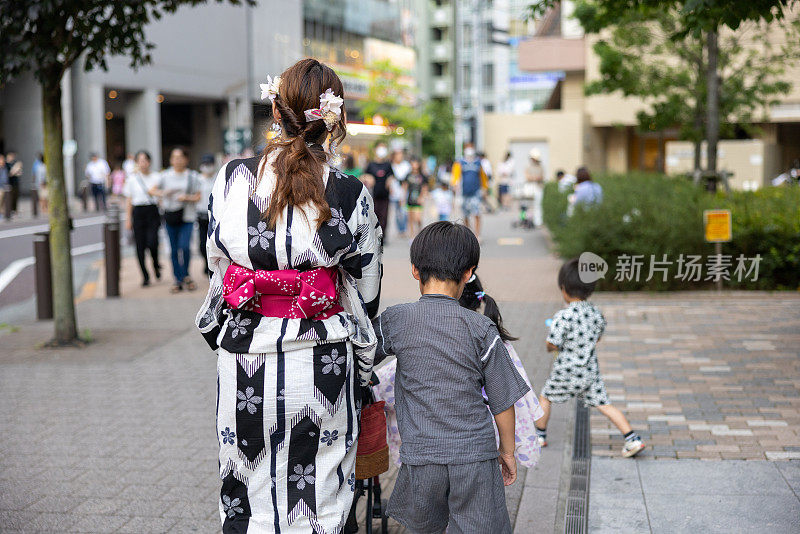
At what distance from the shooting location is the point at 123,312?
10406 mm

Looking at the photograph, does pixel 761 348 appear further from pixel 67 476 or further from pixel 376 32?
pixel 376 32

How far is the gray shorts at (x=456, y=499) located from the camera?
9.88ft

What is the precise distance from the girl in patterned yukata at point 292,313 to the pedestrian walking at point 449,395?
0.54 ft

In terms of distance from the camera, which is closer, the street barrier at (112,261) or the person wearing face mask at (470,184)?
the street barrier at (112,261)

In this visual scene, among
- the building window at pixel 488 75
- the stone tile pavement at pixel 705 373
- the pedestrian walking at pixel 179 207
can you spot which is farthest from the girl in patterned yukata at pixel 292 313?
the building window at pixel 488 75

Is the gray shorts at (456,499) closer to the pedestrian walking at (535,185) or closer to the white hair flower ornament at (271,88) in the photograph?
the white hair flower ornament at (271,88)

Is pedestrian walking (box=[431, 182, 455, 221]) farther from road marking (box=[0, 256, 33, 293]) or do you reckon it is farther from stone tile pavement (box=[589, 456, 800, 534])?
stone tile pavement (box=[589, 456, 800, 534])

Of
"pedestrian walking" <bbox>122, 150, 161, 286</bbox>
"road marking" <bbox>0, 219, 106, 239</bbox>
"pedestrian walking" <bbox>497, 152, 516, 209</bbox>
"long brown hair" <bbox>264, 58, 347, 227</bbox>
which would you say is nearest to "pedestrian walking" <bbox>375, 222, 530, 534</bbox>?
"long brown hair" <bbox>264, 58, 347, 227</bbox>

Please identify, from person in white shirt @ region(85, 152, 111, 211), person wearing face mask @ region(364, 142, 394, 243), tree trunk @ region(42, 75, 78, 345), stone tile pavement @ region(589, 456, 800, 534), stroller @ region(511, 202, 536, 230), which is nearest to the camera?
stone tile pavement @ region(589, 456, 800, 534)

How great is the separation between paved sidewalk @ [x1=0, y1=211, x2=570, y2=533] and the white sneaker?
0.38 m

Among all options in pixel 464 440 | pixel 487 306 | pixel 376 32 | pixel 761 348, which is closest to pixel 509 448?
pixel 464 440

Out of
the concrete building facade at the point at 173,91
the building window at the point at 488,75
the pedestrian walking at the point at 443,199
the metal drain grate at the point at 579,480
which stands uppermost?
the building window at the point at 488,75

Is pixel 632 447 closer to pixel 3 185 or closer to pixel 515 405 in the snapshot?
pixel 515 405

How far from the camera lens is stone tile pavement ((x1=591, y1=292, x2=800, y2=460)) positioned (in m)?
5.46
